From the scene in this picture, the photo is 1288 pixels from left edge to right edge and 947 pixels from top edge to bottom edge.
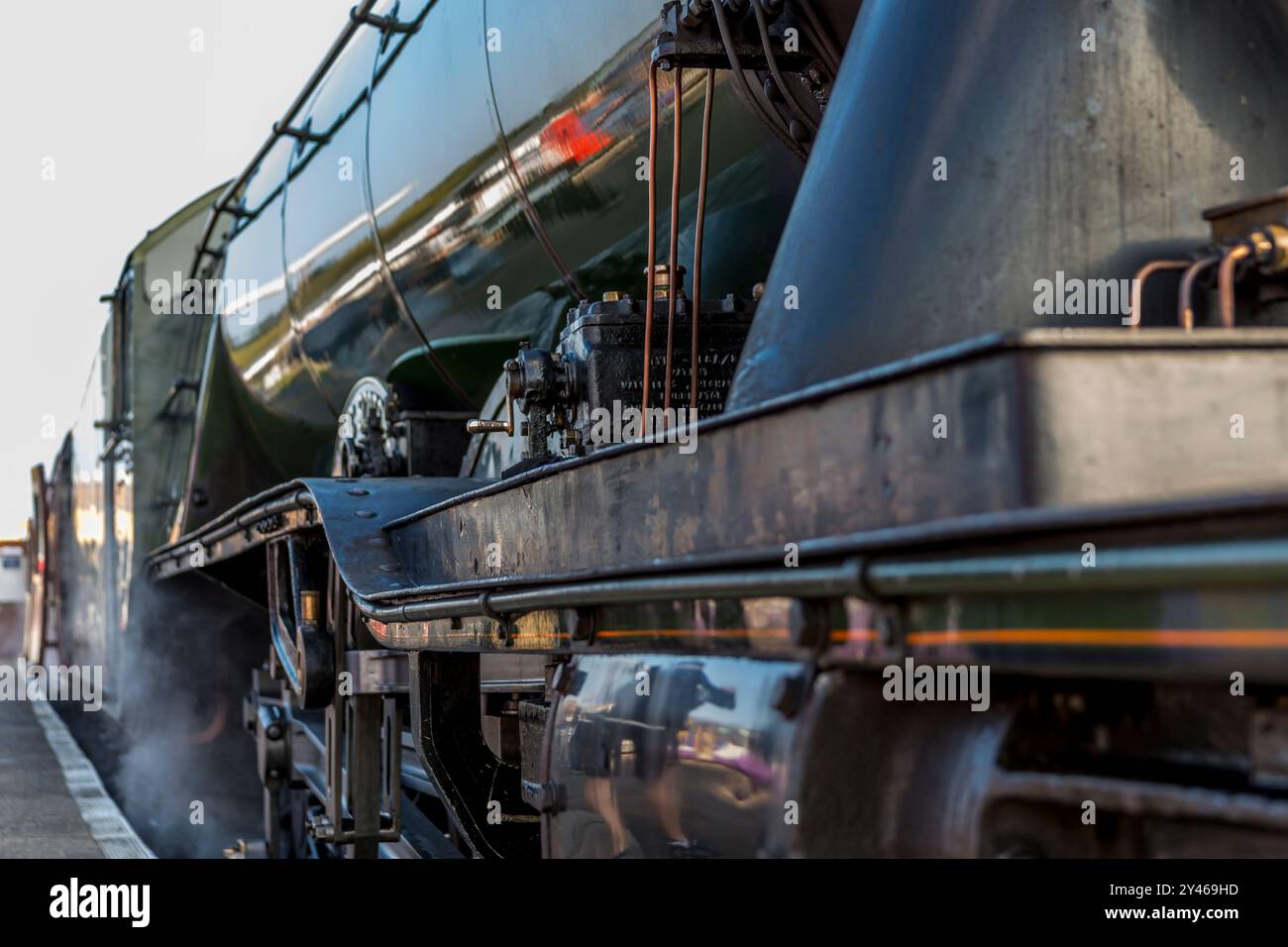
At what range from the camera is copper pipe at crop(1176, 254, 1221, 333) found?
5.51 feet

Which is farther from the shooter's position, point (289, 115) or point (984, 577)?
point (289, 115)

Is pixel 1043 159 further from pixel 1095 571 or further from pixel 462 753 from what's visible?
pixel 462 753

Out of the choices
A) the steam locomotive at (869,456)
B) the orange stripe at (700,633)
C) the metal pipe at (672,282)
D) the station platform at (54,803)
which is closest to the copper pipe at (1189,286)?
the steam locomotive at (869,456)

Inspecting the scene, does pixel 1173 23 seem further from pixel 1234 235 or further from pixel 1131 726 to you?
pixel 1131 726

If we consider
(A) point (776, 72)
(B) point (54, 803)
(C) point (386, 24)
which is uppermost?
(C) point (386, 24)

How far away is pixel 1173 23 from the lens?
6.40ft

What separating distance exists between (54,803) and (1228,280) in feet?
21.5

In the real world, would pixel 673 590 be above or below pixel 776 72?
below

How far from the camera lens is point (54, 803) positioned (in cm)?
705

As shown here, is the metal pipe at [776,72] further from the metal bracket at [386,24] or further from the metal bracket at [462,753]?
the metal bracket at [386,24]

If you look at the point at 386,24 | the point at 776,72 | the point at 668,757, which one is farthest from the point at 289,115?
the point at 668,757
